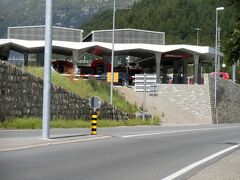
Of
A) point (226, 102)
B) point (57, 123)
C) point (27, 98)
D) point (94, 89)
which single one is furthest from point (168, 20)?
point (27, 98)

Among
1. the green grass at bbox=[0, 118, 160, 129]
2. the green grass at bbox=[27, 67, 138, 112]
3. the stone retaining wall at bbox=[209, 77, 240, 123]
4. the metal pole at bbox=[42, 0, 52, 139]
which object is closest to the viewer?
the metal pole at bbox=[42, 0, 52, 139]

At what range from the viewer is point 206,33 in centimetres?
13075

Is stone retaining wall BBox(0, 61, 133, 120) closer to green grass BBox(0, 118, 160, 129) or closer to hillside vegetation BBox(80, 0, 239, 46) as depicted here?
green grass BBox(0, 118, 160, 129)

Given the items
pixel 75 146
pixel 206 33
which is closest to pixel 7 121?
pixel 75 146

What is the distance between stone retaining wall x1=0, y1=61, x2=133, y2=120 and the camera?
1128 inches

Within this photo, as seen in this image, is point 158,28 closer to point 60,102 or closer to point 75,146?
point 60,102

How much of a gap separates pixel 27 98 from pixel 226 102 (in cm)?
4427

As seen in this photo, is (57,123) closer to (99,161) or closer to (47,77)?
(47,77)

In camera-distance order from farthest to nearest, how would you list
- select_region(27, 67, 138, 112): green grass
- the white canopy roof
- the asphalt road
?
the white canopy roof < select_region(27, 67, 138, 112): green grass < the asphalt road

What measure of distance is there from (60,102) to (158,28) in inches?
4495

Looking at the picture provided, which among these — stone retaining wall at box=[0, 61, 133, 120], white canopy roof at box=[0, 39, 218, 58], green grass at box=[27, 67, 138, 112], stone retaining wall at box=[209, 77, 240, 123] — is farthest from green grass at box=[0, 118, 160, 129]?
white canopy roof at box=[0, 39, 218, 58]

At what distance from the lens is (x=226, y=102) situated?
7056 centimetres

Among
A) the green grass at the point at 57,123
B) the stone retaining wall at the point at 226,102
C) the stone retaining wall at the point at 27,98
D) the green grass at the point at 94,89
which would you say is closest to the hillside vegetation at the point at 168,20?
the stone retaining wall at the point at 226,102

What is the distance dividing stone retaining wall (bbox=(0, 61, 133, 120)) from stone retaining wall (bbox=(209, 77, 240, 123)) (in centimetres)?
3125
